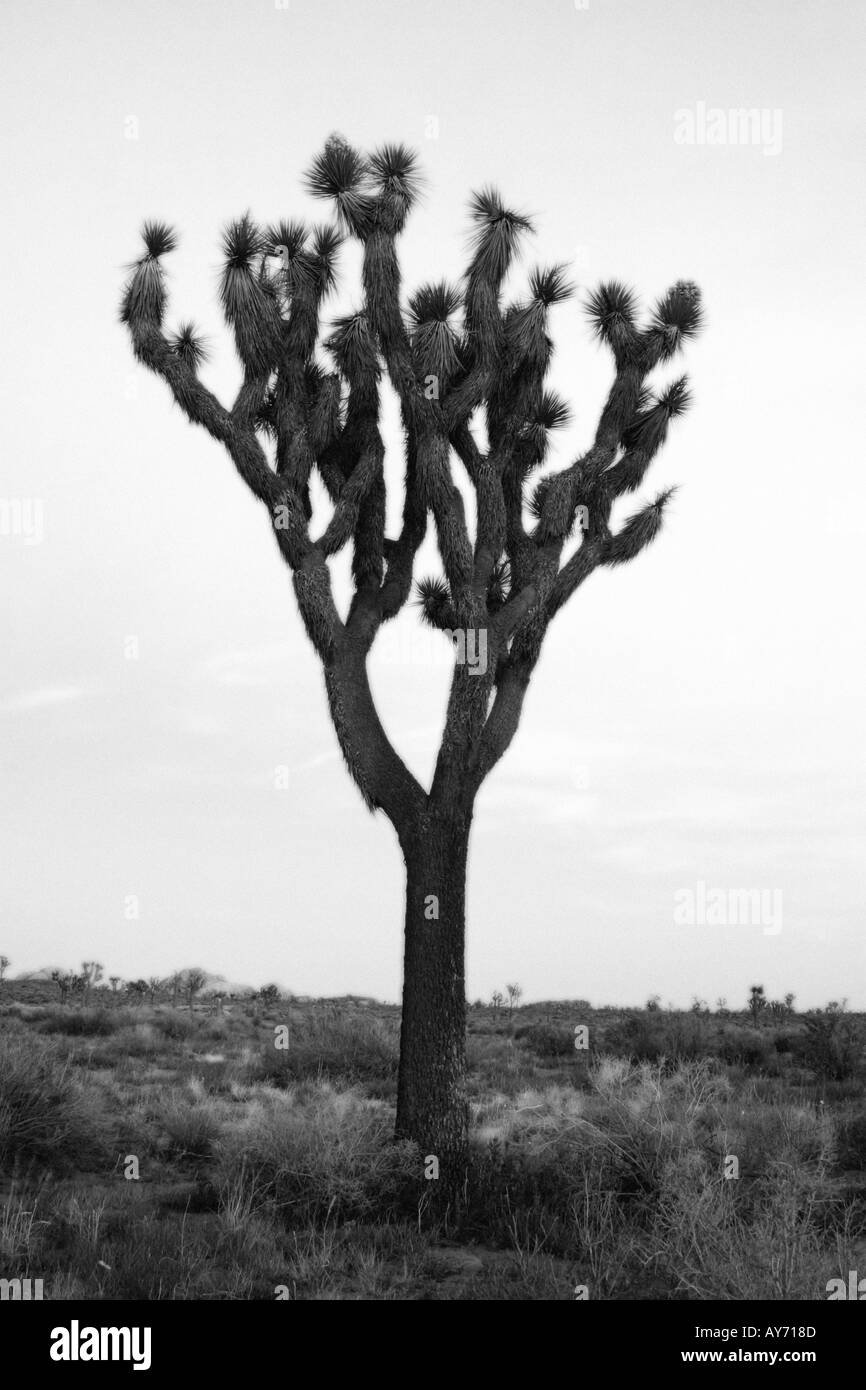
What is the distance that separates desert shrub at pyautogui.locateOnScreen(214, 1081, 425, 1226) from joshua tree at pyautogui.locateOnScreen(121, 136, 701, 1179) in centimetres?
54

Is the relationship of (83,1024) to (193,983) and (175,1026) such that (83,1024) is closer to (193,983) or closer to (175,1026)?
(175,1026)

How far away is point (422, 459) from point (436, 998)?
4944 mm

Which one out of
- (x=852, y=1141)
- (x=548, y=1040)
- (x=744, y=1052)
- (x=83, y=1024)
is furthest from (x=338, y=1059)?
(x=852, y=1141)

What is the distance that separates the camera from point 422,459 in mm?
10359

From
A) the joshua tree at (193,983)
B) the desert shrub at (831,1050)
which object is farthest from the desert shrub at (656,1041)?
the joshua tree at (193,983)

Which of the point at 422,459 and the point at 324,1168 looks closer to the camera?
the point at 324,1168

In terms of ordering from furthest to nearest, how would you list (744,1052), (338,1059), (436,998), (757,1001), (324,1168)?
(757,1001) → (744,1052) → (338,1059) → (436,998) → (324,1168)

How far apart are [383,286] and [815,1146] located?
29.6 feet

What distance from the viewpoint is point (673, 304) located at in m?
11.5

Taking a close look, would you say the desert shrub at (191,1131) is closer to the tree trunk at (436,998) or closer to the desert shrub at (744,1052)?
the tree trunk at (436,998)

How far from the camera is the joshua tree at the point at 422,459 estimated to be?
998cm

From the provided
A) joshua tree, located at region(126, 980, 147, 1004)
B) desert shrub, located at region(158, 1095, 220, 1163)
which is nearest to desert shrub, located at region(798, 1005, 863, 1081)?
desert shrub, located at region(158, 1095, 220, 1163)

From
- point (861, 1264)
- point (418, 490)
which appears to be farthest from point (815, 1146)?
point (418, 490)
